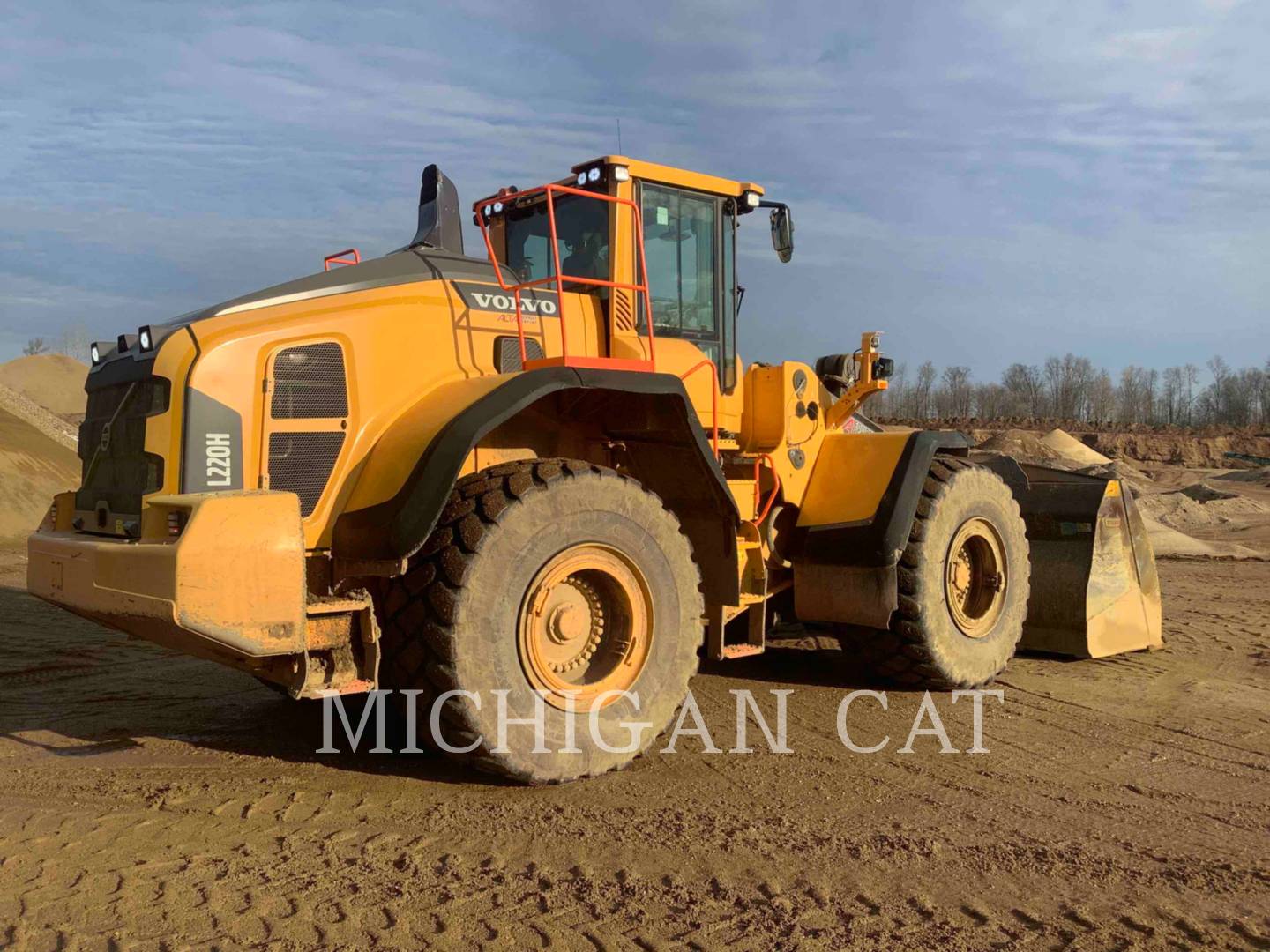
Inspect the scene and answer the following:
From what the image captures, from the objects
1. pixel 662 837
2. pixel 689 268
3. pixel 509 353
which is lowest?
pixel 662 837

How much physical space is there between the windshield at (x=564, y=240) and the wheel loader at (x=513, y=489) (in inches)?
0.7

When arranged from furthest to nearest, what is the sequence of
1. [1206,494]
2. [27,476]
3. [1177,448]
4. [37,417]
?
1. [1177,448]
2. [37,417]
3. [1206,494]
4. [27,476]

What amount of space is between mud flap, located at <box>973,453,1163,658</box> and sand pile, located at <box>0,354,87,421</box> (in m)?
73.8

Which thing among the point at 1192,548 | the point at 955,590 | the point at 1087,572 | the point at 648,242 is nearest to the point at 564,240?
the point at 648,242

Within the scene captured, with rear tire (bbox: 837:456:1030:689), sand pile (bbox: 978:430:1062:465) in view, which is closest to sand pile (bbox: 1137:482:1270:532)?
sand pile (bbox: 978:430:1062:465)

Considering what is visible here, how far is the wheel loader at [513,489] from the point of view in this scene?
4207mm

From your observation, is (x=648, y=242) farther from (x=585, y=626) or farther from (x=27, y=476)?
(x=27, y=476)

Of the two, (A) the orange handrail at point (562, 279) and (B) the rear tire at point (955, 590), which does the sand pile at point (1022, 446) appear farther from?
(A) the orange handrail at point (562, 279)

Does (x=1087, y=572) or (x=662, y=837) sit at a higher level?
(x=1087, y=572)

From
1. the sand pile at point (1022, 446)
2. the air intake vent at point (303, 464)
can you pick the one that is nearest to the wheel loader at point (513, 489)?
the air intake vent at point (303, 464)

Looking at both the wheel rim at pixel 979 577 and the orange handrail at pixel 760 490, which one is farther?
the wheel rim at pixel 979 577

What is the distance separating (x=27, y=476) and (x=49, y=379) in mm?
65103

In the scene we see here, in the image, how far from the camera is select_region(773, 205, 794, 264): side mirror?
6.52 metres

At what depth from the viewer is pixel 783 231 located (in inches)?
257
